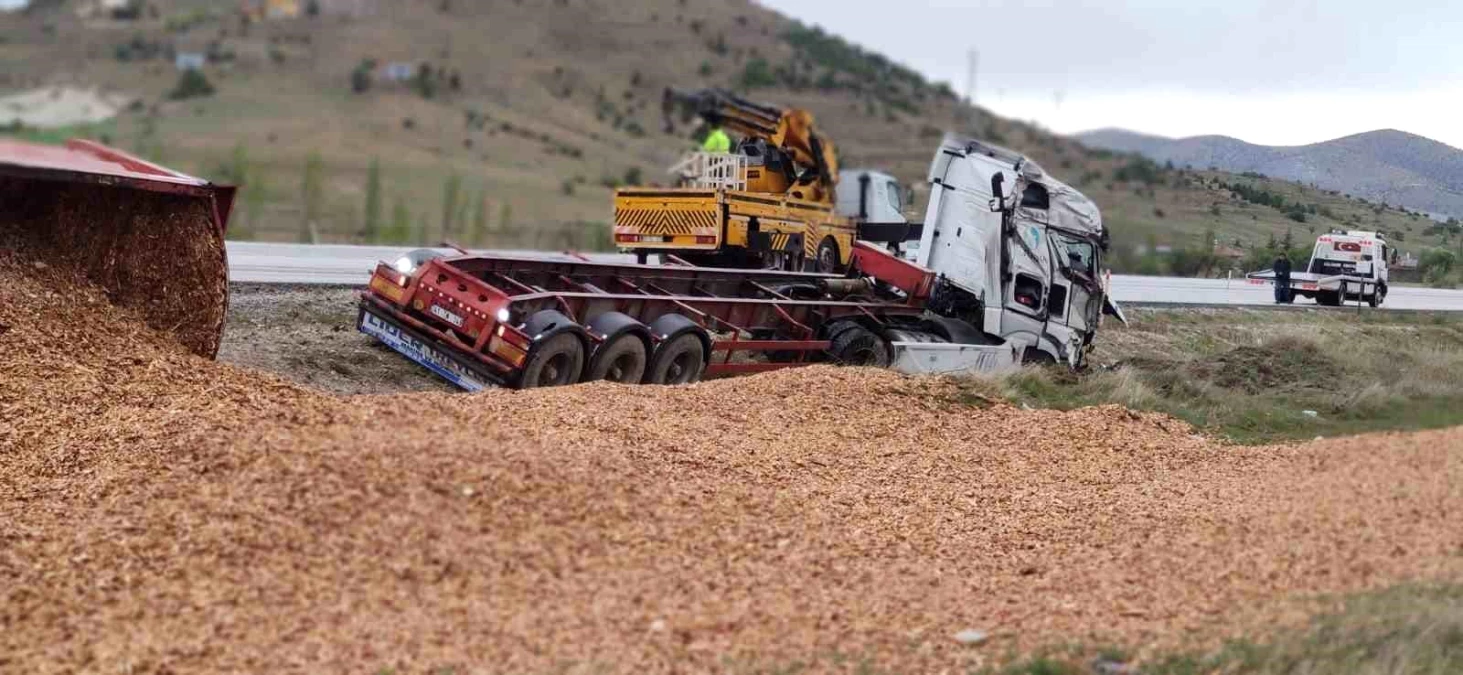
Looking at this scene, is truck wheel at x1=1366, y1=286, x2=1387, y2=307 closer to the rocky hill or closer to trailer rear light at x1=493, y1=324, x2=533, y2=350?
the rocky hill

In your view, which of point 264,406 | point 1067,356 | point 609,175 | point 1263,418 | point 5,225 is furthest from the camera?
point 609,175

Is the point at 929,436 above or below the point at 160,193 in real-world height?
below

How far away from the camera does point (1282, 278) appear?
1612 cm

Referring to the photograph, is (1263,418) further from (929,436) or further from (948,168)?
(948,168)

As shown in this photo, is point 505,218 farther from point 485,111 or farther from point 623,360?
point 623,360

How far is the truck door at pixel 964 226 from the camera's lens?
1546 centimetres

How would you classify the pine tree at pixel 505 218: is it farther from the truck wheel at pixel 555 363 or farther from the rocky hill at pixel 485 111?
the truck wheel at pixel 555 363

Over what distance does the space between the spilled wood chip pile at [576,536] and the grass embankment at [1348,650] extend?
0.16 metres

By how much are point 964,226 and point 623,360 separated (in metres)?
5.06

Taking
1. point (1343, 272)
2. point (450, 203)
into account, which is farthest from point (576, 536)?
point (450, 203)

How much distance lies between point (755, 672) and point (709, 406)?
4.77 meters

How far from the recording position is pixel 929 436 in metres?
10.3

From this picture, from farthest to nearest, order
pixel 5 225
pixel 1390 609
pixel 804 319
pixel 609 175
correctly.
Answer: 1. pixel 609 175
2. pixel 804 319
3. pixel 5 225
4. pixel 1390 609

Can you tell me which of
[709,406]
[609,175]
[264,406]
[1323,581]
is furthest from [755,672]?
[609,175]
